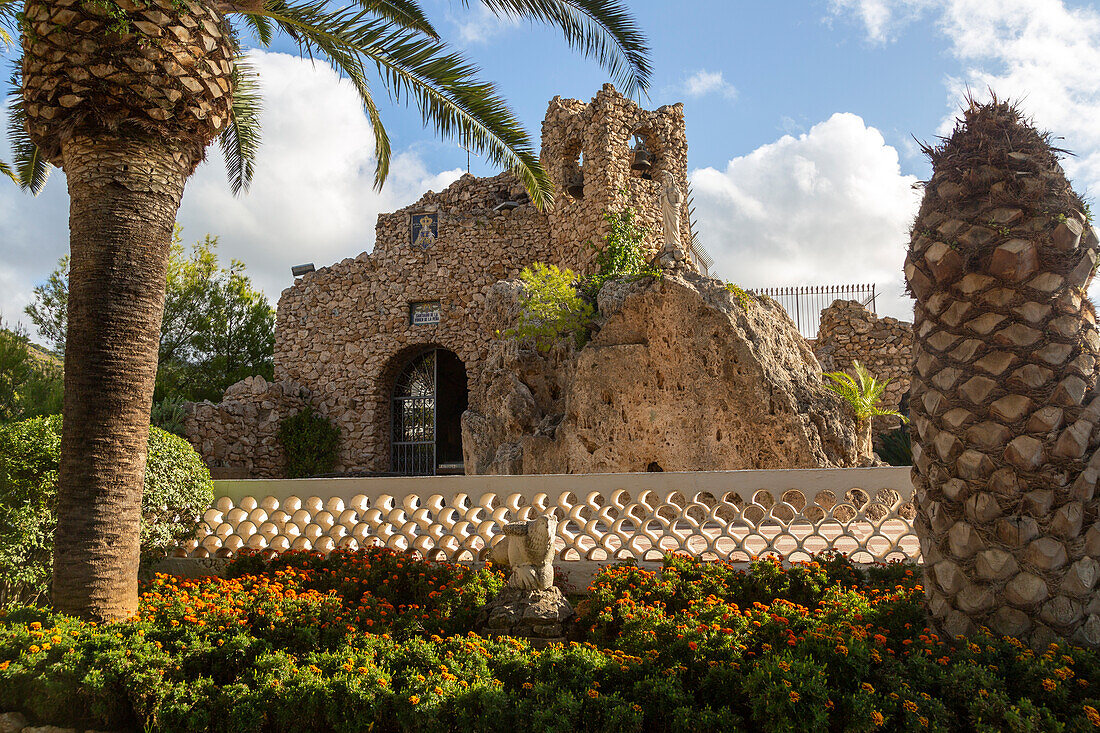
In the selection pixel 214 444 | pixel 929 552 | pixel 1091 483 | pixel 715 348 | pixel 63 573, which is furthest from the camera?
pixel 214 444

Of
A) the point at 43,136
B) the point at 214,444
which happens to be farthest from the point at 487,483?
the point at 214,444

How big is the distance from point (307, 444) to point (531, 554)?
12.8 meters

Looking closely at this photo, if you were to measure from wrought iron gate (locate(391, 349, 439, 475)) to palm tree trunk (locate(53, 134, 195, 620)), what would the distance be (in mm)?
12303

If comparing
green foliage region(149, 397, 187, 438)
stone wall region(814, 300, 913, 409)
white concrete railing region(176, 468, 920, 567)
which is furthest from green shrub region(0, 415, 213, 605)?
stone wall region(814, 300, 913, 409)

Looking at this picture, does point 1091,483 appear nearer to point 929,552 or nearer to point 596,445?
point 929,552

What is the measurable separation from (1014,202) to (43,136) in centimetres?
534

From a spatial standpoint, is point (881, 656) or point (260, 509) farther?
point (260, 509)

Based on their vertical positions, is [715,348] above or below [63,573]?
above

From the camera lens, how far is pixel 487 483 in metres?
5.77

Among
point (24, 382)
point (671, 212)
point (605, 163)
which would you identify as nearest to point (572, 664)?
point (671, 212)

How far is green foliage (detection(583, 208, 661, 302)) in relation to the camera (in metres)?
12.9

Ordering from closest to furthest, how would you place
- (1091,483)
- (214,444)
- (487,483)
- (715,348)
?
(1091,483)
(487,483)
(715,348)
(214,444)

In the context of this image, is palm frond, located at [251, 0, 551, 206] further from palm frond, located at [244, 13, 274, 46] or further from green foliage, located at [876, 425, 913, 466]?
green foliage, located at [876, 425, 913, 466]

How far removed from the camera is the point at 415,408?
16875 millimetres
